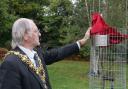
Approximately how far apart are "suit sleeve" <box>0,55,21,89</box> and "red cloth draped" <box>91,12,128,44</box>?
5.23 ft

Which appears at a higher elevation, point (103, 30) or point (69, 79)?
point (103, 30)

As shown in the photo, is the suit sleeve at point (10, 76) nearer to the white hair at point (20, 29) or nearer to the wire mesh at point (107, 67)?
the white hair at point (20, 29)

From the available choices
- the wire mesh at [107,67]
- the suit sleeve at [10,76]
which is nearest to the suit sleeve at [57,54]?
the suit sleeve at [10,76]

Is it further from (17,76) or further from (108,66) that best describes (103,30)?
(17,76)

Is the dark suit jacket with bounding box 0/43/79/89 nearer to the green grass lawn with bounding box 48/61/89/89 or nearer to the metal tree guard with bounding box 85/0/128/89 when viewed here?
the metal tree guard with bounding box 85/0/128/89

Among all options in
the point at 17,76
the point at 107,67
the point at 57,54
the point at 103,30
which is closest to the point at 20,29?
the point at 17,76

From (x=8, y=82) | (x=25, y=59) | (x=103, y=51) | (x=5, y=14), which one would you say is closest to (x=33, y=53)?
(x=25, y=59)

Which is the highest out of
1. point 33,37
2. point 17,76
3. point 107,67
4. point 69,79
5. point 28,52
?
point 33,37

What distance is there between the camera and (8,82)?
12.7 ft

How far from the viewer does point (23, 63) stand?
3965mm

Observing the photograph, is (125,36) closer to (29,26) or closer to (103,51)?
(103,51)

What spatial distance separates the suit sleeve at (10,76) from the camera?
385cm

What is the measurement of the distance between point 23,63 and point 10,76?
18cm

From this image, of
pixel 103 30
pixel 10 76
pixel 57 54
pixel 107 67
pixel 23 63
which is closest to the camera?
pixel 10 76
